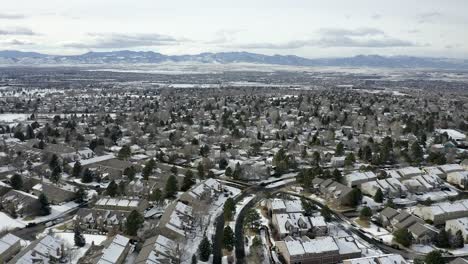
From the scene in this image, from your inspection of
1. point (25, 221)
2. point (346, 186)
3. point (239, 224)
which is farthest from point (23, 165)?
point (346, 186)

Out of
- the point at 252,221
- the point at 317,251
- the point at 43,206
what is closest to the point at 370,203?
the point at 252,221

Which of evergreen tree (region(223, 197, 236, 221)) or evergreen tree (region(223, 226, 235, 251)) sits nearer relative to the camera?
evergreen tree (region(223, 226, 235, 251))

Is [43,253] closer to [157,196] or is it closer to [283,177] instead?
[157,196]

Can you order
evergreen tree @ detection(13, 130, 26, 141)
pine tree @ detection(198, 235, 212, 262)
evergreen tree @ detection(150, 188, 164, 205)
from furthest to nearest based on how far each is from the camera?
1. evergreen tree @ detection(13, 130, 26, 141)
2. evergreen tree @ detection(150, 188, 164, 205)
3. pine tree @ detection(198, 235, 212, 262)

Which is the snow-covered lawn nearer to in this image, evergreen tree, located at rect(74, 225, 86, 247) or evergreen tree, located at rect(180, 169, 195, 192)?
evergreen tree, located at rect(180, 169, 195, 192)

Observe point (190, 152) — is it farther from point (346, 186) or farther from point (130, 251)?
point (130, 251)

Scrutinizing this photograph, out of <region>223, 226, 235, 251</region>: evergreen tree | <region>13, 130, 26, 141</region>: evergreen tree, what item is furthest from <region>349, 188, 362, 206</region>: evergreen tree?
<region>13, 130, 26, 141</region>: evergreen tree
